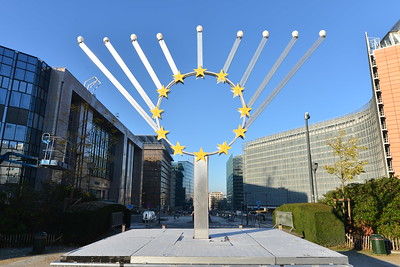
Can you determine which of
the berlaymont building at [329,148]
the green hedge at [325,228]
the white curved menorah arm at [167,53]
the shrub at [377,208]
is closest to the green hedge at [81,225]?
the white curved menorah arm at [167,53]

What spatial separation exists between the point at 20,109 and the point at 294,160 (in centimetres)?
9943

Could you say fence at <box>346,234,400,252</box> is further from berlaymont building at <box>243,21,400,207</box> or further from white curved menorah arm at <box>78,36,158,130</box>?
berlaymont building at <box>243,21,400,207</box>

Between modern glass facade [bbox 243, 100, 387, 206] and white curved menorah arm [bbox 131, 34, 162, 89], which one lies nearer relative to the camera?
white curved menorah arm [bbox 131, 34, 162, 89]

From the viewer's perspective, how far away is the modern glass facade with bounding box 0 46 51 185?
33094 millimetres

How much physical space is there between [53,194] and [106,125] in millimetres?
42119

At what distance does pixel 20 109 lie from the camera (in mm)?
34375

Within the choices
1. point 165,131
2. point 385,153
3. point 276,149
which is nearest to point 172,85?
point 165,131

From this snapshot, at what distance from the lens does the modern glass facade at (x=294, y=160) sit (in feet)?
286

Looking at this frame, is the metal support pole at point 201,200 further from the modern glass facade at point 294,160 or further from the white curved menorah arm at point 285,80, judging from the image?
the modern glass facade at point 294,160

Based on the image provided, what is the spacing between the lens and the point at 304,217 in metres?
16.9

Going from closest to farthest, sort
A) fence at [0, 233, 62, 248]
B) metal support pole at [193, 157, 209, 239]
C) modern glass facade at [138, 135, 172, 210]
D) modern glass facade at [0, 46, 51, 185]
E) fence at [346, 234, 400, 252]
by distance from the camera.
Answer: metal support pole at [193, 157, 209, 239] → fence at [346, 234, 400, 252] → fence at [0, 233, 62, 248] → modern glass facade at [0, 46, 51, 185] → modern glass facade at [138, 135, 172, 210]

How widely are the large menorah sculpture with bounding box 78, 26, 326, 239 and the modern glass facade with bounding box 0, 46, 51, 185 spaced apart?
27230mm

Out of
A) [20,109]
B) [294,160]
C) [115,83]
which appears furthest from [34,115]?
[294,160]

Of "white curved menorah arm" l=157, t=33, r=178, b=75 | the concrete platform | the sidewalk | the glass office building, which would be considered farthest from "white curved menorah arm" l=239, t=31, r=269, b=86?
the glass office building
